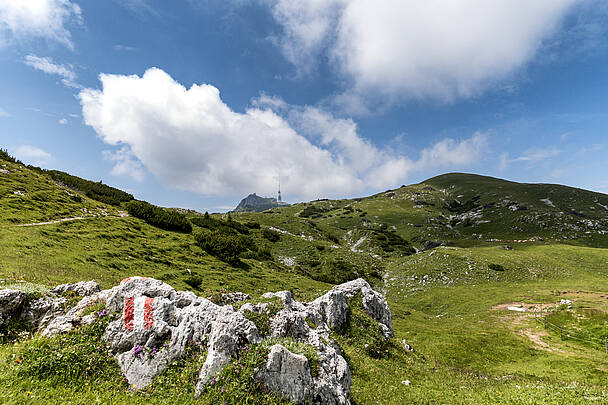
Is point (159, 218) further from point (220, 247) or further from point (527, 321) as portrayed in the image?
point (527, 321)

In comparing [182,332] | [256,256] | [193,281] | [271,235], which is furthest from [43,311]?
[271,235]

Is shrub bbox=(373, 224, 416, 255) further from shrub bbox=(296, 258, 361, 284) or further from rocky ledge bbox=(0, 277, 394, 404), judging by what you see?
rocky ledge bbox=(0, 277, 394, 404)

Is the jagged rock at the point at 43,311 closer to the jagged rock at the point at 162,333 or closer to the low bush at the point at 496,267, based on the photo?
the jagged rock at the point at 162,333

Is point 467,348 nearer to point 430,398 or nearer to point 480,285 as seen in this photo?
point 430,398

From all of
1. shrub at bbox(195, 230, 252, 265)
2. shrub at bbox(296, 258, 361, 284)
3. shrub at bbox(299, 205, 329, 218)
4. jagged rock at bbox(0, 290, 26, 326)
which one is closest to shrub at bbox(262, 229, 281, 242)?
shrub at bbox(296, 258, 361, 284)

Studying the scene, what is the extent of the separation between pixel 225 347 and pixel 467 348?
91.3 feet

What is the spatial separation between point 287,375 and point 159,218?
49.0 metres

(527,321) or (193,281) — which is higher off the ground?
(193,281)

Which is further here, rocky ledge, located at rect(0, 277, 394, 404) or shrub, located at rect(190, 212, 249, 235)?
shrub, located at rect(190, 212, 249, 235)

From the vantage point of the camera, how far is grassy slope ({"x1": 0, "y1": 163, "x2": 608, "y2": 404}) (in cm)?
1397

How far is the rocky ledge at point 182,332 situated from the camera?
901 centimetres

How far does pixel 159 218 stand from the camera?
160ft

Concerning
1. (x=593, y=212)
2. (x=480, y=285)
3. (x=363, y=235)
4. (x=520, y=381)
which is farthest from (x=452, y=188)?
(x=520, y=381)

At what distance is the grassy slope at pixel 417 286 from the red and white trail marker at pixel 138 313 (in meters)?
2.33
